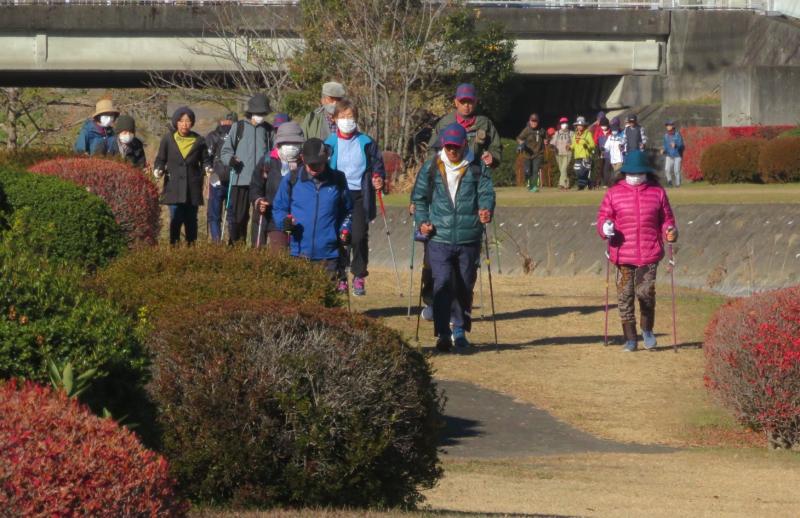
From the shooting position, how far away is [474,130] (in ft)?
48.8

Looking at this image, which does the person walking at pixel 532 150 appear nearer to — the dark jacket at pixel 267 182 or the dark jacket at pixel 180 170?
the dark jacket at pixel 180 170

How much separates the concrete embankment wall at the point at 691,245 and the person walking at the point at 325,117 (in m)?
3.79

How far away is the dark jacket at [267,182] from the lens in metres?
14.6

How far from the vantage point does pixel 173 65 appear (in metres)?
42.0

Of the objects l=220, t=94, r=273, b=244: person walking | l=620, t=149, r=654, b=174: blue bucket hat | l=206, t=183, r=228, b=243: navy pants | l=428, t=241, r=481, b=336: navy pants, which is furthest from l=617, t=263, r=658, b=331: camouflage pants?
l=206, t=183, r=228, b=243: navy pants

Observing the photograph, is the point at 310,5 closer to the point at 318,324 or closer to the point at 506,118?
the point at 506,118

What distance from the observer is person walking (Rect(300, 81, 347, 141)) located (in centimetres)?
1525

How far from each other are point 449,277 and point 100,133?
712cm

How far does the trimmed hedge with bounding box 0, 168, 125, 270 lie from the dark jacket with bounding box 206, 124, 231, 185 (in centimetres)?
→ 318

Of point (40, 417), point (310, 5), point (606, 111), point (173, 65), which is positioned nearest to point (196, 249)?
point (40, 417)

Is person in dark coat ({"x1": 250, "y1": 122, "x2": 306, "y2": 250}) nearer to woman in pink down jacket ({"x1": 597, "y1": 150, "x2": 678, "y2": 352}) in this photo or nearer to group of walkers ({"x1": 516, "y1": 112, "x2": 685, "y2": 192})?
woman in pink down jacket ({"x1": 597, "y1": 150, "x2": 678, "y2": 352})

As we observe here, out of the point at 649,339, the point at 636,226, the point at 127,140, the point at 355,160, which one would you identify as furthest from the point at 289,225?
the point at 127,140

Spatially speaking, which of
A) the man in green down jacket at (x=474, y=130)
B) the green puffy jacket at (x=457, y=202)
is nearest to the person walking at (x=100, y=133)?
the man in green down jacket at (x=474, y=130)

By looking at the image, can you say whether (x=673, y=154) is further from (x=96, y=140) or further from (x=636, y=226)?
(x=636, y=226)
